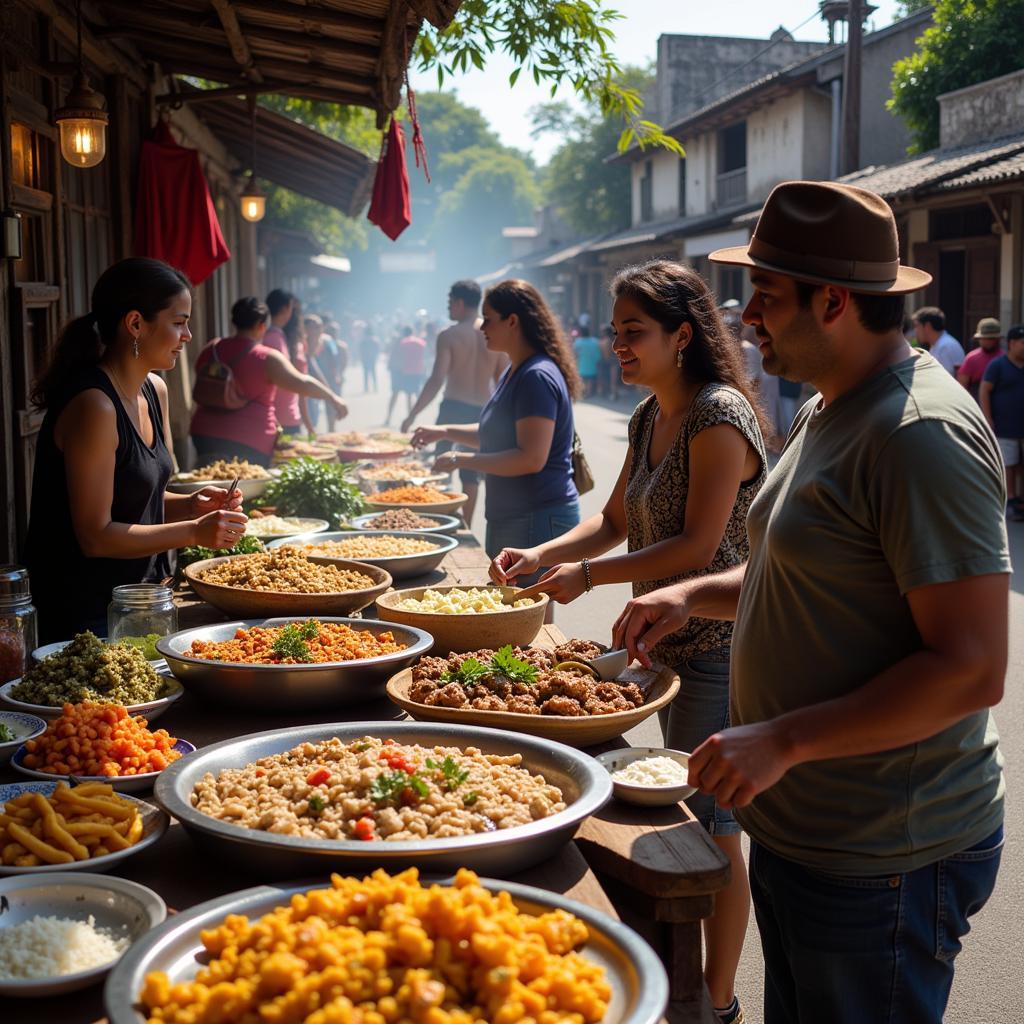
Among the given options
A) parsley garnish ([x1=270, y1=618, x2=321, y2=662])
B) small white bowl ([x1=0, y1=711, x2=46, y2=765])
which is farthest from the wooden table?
parsley garnish ([x1=270, y1=618, x2=321, y2=662])

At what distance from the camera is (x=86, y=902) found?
6.71 feet

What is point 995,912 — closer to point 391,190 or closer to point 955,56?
point 391,190

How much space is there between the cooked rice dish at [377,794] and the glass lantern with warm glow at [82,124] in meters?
4.35

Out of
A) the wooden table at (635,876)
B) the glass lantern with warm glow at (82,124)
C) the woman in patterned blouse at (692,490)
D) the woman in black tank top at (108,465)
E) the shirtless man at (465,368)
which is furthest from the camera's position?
the shirtless man at (465,368)

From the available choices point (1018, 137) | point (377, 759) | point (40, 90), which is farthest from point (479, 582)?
point (1018, 137)

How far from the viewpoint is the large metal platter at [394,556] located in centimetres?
483

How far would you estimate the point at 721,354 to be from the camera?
146 inches

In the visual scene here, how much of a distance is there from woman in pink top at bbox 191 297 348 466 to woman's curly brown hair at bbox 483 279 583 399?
7.78 ft

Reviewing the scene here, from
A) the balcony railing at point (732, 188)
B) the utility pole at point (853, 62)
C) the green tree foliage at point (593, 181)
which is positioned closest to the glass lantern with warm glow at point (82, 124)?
the utility pole at point (853, 62)

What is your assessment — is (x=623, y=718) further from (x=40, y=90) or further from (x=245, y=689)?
(x=40, y=90)

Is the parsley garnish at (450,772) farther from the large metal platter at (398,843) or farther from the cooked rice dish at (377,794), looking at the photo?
the large metal platter at (398,843)

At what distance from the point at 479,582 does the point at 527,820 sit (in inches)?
107

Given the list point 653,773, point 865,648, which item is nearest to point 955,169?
point 653,773

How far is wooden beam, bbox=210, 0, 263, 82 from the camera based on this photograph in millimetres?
6223
